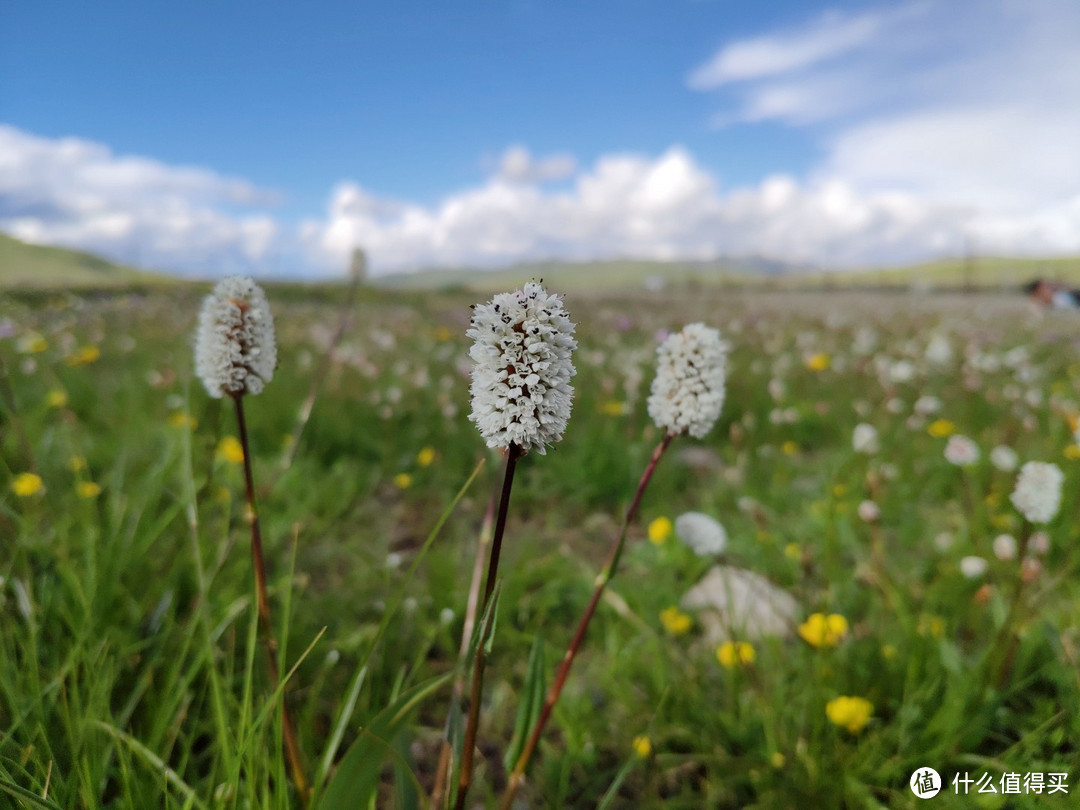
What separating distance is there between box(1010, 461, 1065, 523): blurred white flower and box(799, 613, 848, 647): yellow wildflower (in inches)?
28.9

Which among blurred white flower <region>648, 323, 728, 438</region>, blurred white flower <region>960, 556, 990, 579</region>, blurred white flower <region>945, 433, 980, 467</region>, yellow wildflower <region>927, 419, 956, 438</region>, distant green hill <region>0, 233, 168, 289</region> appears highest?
distant green hill <region>0, 233, 168, 289</region>

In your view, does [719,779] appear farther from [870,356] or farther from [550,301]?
[870,356]

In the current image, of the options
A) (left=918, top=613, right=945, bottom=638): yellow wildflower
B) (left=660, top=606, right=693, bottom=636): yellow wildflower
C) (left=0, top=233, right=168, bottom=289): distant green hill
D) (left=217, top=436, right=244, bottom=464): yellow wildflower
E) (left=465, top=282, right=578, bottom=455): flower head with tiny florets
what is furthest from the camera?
(left=0, top=233, right=168, bottom=289): distant green hill

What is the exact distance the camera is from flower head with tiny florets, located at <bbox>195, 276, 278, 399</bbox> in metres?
1.47

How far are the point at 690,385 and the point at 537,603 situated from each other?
179 cm

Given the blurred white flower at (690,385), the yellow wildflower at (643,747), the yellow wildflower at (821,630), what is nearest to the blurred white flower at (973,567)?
the yellow wildflower at (821,630)

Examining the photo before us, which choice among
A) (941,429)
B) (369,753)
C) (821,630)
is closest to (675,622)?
(821,630)

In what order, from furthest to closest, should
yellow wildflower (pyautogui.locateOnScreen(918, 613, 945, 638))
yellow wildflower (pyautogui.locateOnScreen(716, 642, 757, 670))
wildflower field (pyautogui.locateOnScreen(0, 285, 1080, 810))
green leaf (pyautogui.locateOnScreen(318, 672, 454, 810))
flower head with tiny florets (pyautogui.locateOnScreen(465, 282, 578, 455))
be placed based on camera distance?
yellow wildflower (pyautogui.locateOnScreen(918, 613, 945, 638))
yellow wildflower (pyautogui.locateOnScreen(716, 642, 757, 670))
wildflower field (pyautogui.locateOnScreen(0, 285, 1080, 810))
flower head with tiny florets (pyautogui.locateOnScreen(465, 282, 578, 455))
green leaf (pyautogui.locateOnScreen(318, 672, 454, 810))

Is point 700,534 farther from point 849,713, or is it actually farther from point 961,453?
point 961,453

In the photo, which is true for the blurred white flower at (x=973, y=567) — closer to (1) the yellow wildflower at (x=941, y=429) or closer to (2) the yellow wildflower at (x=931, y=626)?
(2) the yellow wildflower at (x=931, y=626)

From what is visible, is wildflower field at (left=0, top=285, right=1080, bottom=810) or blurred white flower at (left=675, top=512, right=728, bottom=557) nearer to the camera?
wildflower field at (left=0, top=285, right=1080, bottom=810)

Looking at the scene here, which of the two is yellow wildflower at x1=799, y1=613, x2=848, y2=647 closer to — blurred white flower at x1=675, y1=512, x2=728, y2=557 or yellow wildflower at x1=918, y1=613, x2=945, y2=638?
yellow wildflower at x1=918, y1=613, x2=945, y2=638

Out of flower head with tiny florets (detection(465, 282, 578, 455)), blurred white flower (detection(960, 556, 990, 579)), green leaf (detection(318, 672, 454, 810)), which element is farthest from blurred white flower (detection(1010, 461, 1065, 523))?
green leaf (detection(318, 672, 454, 810))

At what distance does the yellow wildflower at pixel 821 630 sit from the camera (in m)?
2.27
